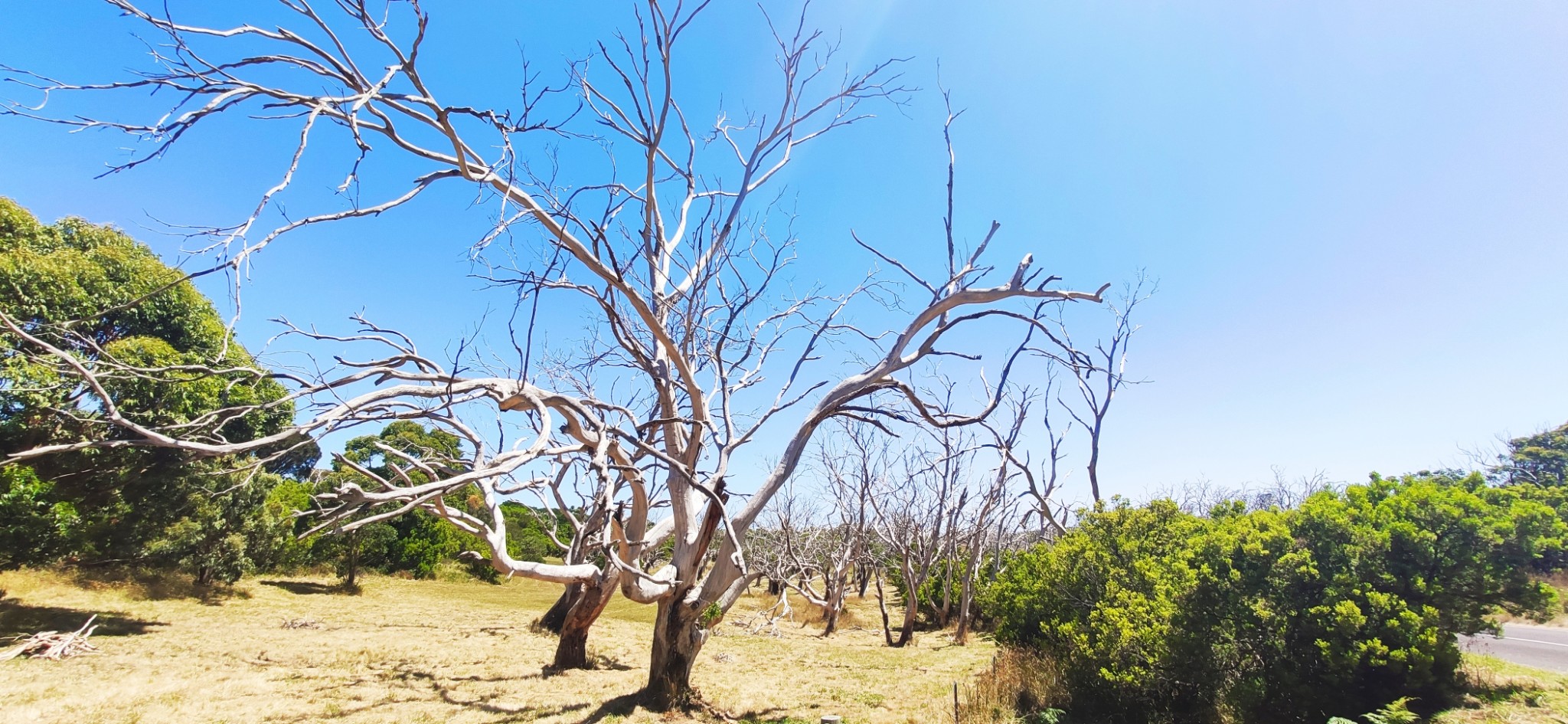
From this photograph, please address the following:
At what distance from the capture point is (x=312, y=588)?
2014 centimetres

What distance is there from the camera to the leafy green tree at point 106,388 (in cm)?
827

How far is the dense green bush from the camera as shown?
514cm

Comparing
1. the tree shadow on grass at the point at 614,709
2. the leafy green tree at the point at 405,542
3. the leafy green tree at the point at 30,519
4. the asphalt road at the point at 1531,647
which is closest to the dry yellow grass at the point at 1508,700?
the asphalt road at the point at 1531,647

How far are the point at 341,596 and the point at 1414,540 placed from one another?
25.2 metres

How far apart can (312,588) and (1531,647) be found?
30.6m

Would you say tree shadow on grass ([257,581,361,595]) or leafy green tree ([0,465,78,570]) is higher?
leafy green tree ([0,465,78,570])

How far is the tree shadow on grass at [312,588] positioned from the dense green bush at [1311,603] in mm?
22553

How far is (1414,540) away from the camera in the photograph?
535 centimetres

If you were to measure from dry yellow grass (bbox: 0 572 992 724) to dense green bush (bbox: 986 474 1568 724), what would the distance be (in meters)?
2.43

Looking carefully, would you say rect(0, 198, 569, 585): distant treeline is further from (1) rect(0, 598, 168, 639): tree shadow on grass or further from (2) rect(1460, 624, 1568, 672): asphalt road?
(2) rect(1460, 624, 1568, 672): asphalt road

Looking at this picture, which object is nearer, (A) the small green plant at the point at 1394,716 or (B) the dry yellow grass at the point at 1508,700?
(A) the small green plant at the point at 1394,716

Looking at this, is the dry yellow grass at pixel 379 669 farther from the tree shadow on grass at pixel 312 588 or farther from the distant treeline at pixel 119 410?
the tree shadow on grass at pixel 312 588

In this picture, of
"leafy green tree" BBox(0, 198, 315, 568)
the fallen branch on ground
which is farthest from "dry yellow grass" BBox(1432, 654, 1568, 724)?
the fallen branch on ground

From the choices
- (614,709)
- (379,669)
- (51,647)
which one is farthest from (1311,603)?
(51,647)
